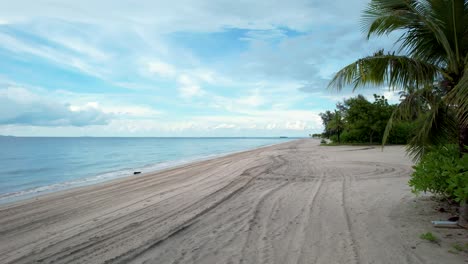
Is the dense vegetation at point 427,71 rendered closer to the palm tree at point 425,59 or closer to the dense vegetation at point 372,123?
the palm tree at point 425,59

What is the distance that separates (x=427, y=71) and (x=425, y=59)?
439mm

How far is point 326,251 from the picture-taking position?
3.82 metres

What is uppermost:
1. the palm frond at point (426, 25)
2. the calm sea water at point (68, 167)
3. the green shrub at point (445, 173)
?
the palm frond at point (426, 25)

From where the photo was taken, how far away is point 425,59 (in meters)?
5.16

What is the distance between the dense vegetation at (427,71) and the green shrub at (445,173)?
0.04ft

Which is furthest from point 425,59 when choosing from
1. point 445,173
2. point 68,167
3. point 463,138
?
point 68,167

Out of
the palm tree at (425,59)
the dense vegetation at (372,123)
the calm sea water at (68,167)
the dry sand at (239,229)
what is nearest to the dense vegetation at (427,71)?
the palm tree at (425,59)

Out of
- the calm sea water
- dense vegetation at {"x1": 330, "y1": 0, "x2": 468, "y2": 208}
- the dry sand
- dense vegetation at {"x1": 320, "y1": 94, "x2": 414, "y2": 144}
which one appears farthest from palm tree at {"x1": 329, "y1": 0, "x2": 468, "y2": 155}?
dense vegetation at {"x1": 320, "y1": 94, "x2": 414, "y2": 144}

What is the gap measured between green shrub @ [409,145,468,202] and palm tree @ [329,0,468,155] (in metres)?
0.33

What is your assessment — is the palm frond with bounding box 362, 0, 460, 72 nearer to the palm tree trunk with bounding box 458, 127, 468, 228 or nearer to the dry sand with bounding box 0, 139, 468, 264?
the palm tree trunk with bounding box 458, 127, 468, 228

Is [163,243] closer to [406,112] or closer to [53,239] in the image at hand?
[53,239]

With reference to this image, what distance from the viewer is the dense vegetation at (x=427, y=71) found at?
4.47 metres

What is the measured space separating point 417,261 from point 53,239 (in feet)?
18.4

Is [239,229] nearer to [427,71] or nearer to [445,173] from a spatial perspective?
[445,173]
